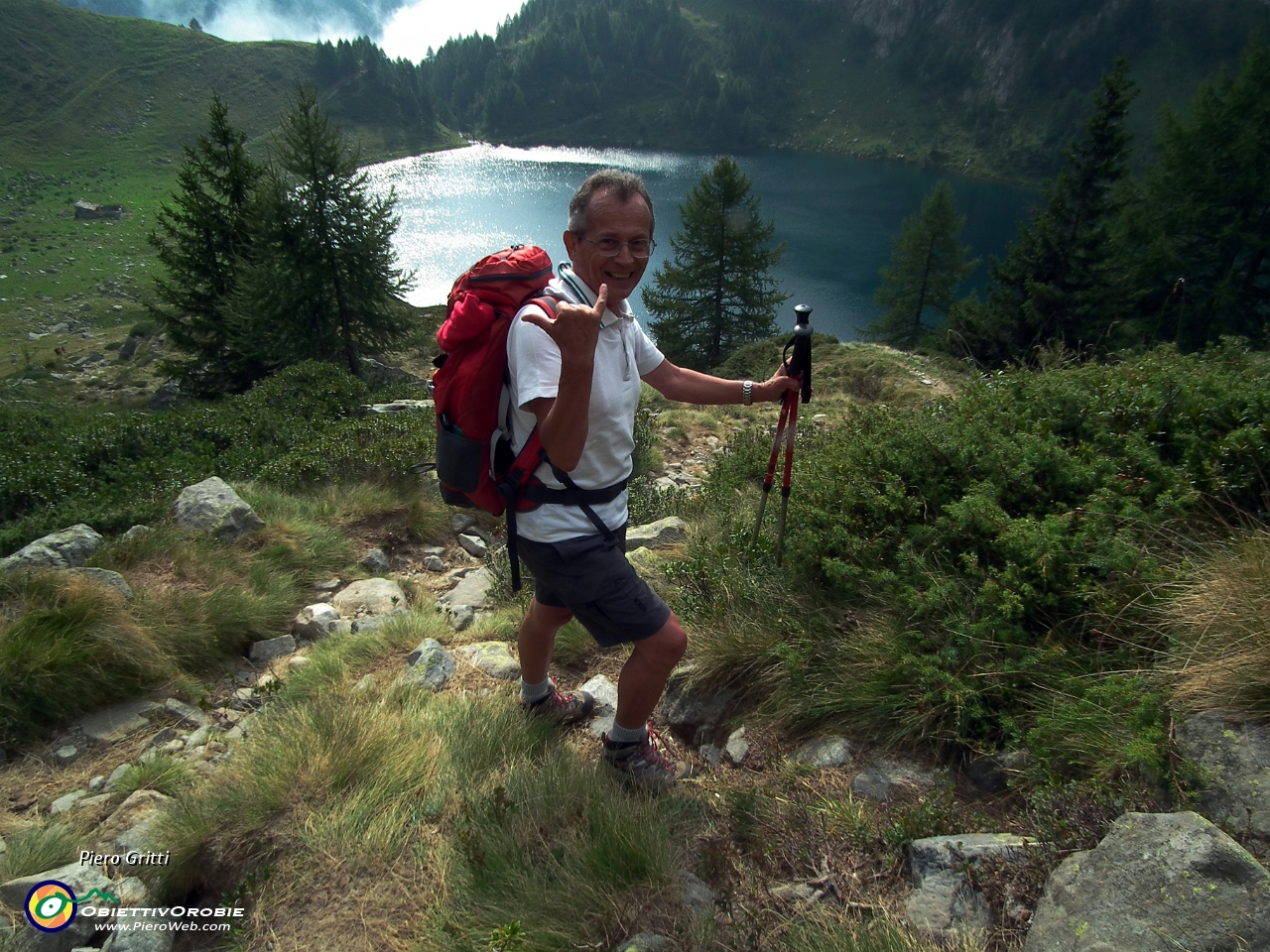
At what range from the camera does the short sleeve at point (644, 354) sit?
8.57 feet

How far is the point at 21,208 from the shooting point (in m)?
70.6

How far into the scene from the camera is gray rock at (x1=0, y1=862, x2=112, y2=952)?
2.17 m

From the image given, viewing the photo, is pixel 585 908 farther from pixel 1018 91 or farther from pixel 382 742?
pixel 1018 91

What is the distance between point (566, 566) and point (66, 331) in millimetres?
53016

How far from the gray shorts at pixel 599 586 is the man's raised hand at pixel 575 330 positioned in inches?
26.3

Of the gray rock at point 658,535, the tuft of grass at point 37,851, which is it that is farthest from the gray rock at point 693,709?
the tuft of grass at point 37,851

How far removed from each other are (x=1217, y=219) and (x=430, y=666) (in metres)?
33.7

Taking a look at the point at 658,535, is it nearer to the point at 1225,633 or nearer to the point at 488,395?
the point at 488,395

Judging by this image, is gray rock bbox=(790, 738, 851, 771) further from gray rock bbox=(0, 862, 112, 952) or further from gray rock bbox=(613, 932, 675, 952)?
gray rock bbox=(0, 862, 112, 952)

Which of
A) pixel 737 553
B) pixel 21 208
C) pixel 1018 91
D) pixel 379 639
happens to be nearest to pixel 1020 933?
pixel 737 553

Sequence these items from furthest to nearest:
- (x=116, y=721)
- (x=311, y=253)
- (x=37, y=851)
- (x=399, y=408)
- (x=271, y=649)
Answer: (x=311, y=253) → (x=399, y=408) → (x=271, y=649) → (x=116, y=721) → (x=37, y=851)

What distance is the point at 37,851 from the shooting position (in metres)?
2.46

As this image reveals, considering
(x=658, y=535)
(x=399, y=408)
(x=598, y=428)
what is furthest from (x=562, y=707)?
(x=399, y=408)

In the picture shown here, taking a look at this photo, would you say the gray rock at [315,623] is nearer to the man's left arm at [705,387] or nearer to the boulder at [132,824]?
the boulder at [132,824]
